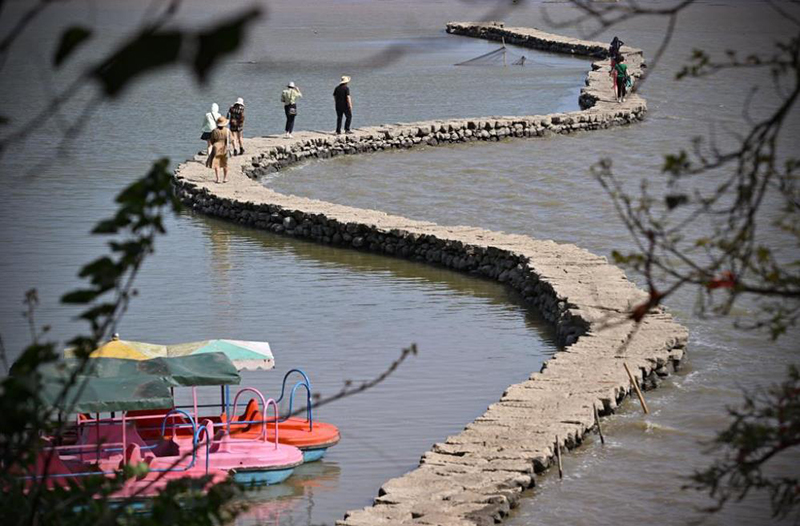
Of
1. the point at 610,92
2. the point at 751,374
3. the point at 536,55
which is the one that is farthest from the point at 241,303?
the point at 536,55

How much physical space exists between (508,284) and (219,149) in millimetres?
9026

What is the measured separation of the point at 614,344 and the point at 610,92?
30158 mm

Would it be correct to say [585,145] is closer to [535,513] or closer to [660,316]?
[660,316]

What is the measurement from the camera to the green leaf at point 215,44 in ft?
8.35

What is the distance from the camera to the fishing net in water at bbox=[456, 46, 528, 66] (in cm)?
6103

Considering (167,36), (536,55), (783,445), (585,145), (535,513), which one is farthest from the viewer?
(536,55)

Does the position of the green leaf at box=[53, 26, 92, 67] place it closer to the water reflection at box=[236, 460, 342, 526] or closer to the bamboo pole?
the water reflection at box=[236, 460, 342, 526]

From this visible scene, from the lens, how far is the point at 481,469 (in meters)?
10.8

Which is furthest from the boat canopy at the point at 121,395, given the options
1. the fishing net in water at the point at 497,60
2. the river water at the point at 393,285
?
the fishing net in water at the point at 497,60

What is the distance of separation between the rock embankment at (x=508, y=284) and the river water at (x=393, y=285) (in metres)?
0.31

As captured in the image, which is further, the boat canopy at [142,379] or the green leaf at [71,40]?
the boat canopy at [142,379]

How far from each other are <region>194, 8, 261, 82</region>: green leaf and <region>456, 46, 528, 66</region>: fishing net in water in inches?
2291

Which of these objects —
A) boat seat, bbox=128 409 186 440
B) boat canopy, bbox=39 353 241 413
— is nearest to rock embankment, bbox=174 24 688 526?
boat canopy, bbox=39 353 241 413

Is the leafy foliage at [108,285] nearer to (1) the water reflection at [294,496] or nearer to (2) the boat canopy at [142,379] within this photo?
(2) the boat canopy at [142,379]
